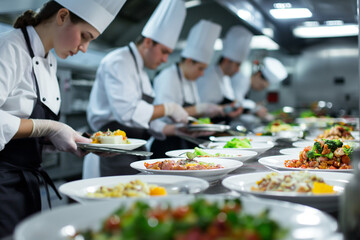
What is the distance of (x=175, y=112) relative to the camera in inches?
133

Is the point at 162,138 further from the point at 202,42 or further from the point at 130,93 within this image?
Result: the point at 202,42

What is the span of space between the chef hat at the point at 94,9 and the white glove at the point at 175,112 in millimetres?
1102

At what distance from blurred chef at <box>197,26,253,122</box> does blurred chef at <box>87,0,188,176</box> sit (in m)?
2.15

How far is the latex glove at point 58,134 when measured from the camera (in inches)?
73.9

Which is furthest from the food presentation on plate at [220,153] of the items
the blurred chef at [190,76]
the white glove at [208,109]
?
the white glove at [208,109]

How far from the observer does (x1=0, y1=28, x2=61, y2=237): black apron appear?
170 centimetres

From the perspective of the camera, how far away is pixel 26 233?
0.70 metres

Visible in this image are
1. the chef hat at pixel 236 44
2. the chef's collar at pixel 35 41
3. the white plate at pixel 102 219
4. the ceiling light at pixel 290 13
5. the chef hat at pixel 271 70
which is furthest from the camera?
the chef hat at pixel 271 70

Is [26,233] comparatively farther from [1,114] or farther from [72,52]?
[72,52]

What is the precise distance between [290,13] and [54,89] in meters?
3.65

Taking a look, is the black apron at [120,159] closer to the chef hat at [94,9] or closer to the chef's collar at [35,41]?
the chef hat at [94,9]

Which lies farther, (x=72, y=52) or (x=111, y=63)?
(x=111, y=63)

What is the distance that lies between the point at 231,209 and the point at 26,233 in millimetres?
382

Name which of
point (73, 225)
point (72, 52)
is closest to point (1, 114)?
point (72, 52)
